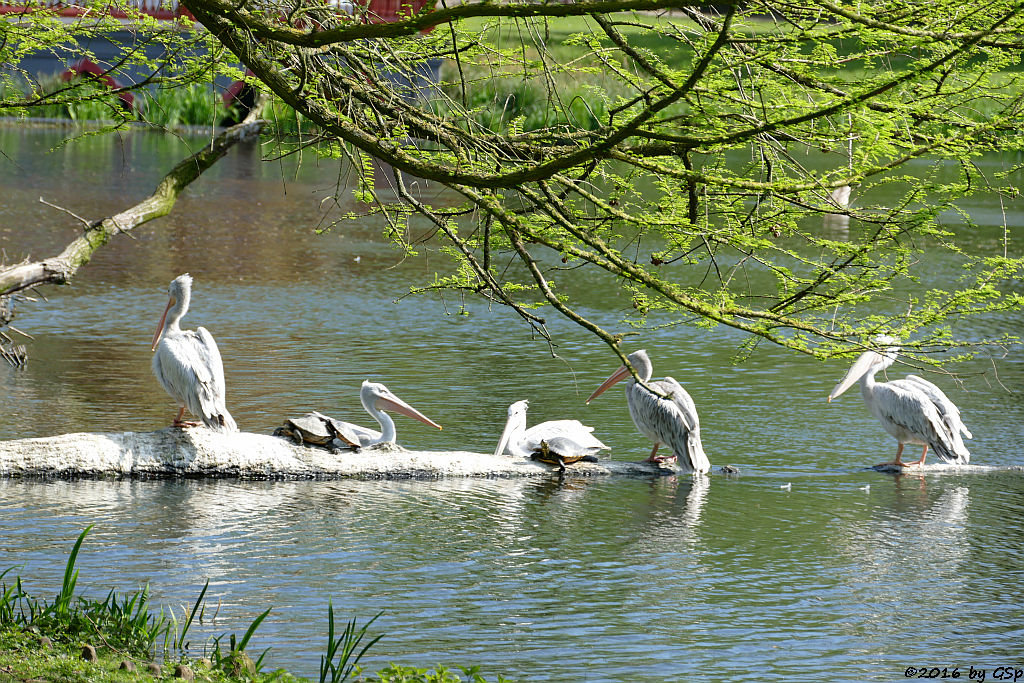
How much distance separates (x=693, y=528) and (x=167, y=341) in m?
3.94

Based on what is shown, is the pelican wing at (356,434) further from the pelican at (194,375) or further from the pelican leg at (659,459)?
the pelican leg at (659,459)

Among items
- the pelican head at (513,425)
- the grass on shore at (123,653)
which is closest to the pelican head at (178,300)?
the pelican head at (513,425)

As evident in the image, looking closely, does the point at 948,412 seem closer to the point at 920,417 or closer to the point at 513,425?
the point at 920,417

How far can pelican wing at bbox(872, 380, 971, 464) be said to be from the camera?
8852 millimetres

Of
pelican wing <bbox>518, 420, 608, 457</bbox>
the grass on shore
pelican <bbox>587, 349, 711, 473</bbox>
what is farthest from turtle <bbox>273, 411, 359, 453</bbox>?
the grass on shore

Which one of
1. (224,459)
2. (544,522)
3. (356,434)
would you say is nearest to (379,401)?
(356,434)

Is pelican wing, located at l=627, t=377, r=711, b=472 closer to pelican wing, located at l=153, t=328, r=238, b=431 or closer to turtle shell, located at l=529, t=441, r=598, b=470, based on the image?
turtle shell, located at l=529, t=441, r=598, b=470

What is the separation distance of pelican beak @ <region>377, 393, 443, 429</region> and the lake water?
28 centimetres

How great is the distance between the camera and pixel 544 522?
7609 mm

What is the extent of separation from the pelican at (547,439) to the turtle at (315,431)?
1.10m

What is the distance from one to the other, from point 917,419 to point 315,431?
422 cm

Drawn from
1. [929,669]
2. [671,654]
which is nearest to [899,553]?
[929,669]

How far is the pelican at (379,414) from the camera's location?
345 inches

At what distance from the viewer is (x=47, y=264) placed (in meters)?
5.50
